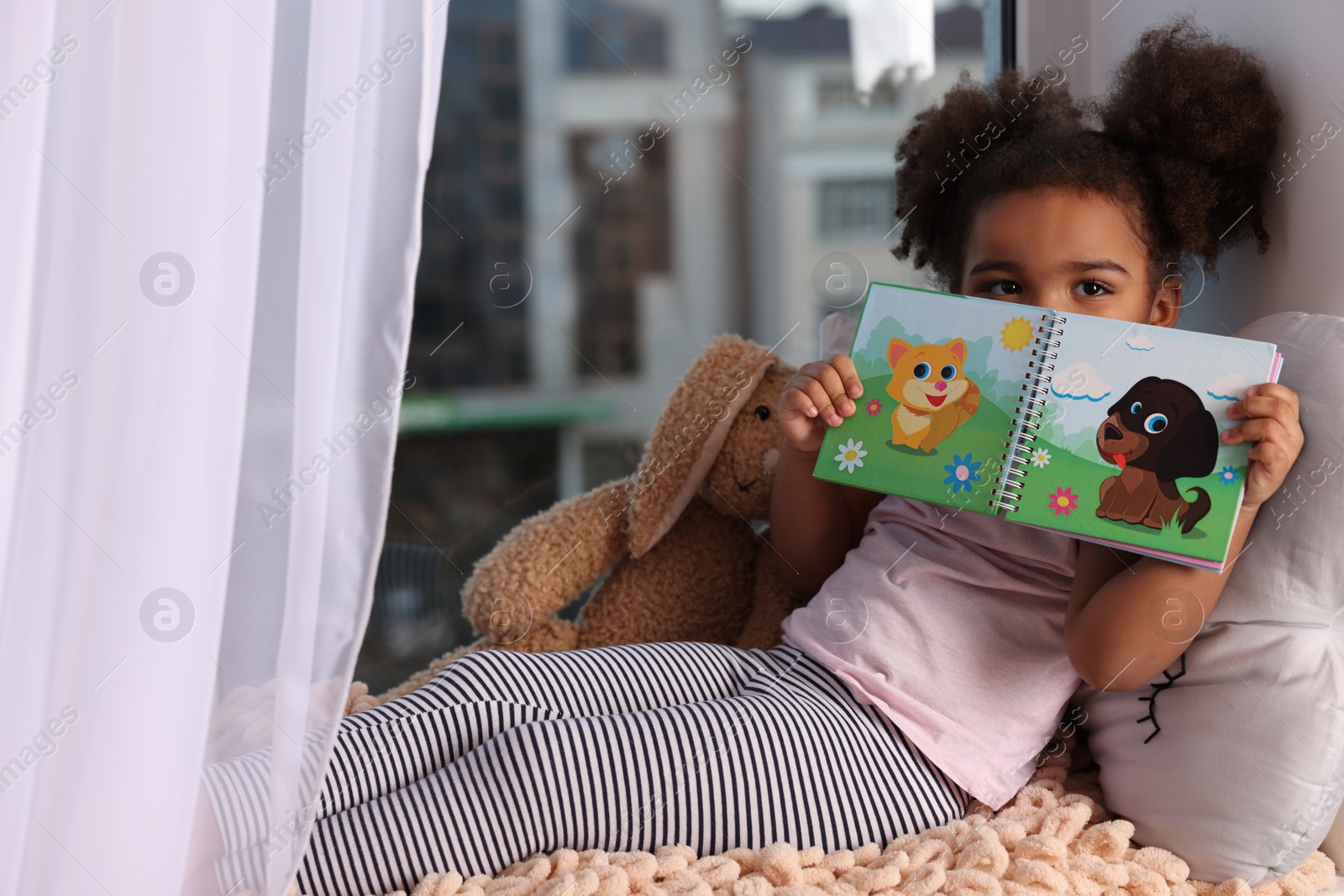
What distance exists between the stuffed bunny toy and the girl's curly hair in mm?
270

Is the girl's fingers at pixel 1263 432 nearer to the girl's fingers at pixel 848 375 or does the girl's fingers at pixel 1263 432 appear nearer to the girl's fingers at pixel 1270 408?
the girl's fingers at pixel 1270 408

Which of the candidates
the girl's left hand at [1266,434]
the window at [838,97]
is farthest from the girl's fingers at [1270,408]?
the window at [838,97]

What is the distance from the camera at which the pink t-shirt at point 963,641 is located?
2.68ft

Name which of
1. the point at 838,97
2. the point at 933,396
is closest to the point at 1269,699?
the point at 933,396

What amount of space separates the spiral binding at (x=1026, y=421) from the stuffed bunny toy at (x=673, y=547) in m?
0.28

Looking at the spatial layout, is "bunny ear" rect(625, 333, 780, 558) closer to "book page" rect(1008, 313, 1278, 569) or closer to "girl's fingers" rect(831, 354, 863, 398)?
"girl's fingers" rect(831, 354, 863, 398)

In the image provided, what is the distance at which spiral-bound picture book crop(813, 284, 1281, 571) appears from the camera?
2.40 ft

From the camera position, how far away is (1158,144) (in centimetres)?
94

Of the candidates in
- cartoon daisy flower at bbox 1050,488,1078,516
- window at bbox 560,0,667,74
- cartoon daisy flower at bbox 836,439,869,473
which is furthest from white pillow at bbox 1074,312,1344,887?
window at bbox 560,0,667,74

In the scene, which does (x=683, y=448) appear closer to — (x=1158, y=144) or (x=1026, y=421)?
(x=1026, y=421)

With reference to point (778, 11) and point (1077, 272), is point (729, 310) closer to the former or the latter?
point (778, 11)

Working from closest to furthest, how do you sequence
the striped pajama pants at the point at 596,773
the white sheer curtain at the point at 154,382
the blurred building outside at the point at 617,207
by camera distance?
the white sheer curtain at the point at 154,382, the striped pajama pants at the point at 596,773, the blurred building outside at the point at 617,207

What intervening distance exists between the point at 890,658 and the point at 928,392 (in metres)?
0.21

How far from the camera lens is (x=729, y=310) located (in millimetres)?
3338
